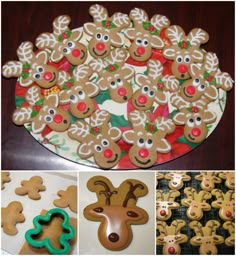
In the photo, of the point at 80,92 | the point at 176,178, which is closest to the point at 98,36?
the point at 80,92

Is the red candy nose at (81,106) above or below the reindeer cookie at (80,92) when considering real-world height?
below

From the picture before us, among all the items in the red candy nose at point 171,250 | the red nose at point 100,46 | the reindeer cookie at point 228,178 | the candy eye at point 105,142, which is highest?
the red nose at point 100,46

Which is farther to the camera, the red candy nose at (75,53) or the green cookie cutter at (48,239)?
the red candy nose at (75,53)

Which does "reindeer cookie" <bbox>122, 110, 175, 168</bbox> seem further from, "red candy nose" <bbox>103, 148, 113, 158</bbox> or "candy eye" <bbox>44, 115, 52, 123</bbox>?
"candy eye" <bbox>44, 115, 52, 123</bbox>

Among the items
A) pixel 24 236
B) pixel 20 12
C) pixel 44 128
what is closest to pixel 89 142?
pixel 44 128

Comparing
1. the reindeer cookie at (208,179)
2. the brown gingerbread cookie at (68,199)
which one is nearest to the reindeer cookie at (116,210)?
the brown gingerbread cookie at (68,199)

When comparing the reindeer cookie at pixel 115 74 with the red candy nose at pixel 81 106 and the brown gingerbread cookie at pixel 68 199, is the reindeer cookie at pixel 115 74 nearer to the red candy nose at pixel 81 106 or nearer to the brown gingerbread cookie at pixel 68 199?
the red candy nose at pixel 81 106
